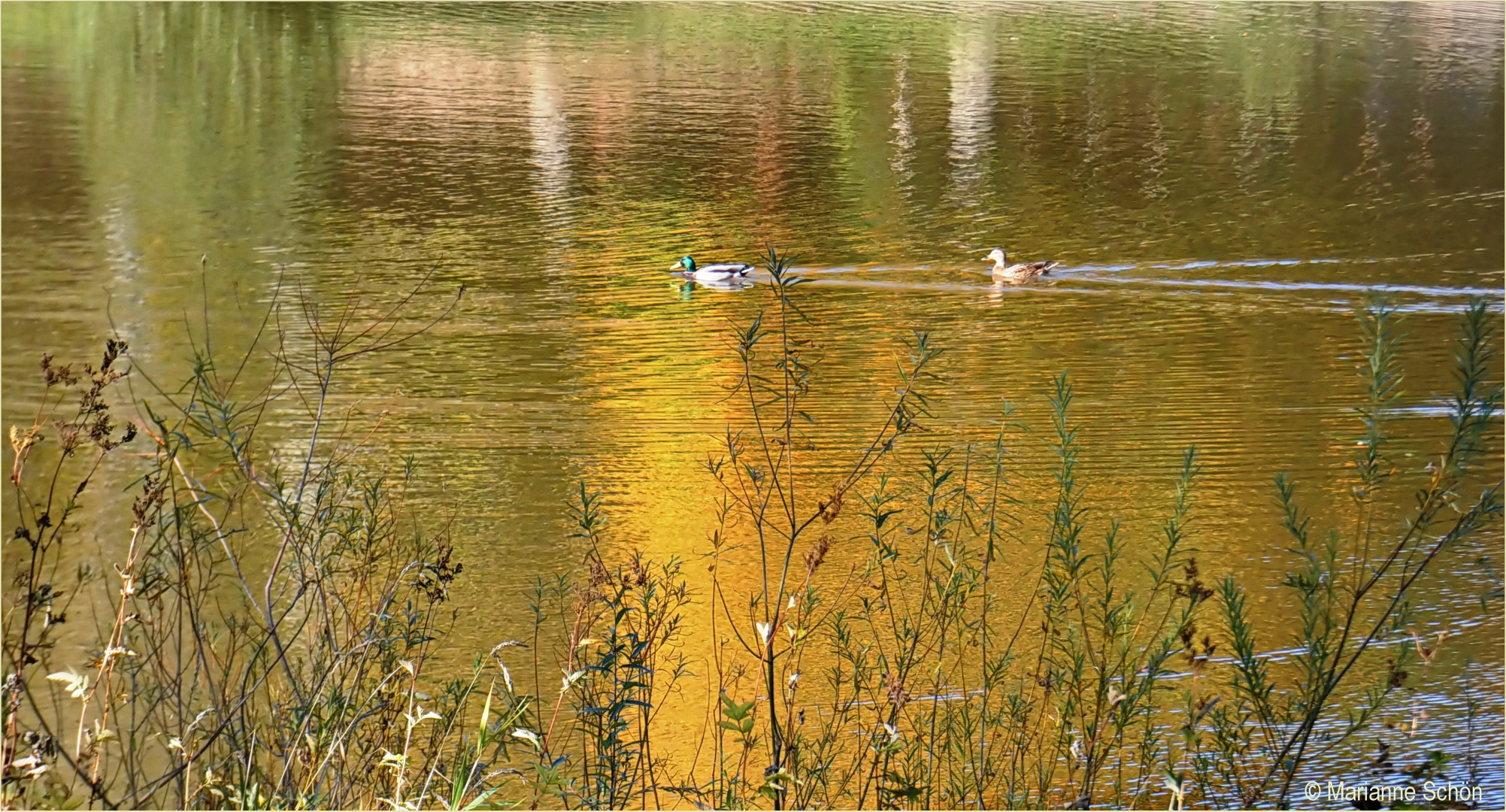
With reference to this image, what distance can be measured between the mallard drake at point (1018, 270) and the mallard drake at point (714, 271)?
2.72 metres

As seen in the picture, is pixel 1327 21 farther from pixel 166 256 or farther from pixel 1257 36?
pixel 166 256

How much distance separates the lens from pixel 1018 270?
51.3 ft

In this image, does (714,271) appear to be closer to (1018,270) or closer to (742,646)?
(1018,270)

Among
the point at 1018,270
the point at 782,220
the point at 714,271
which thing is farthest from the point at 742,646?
the point at 782,220

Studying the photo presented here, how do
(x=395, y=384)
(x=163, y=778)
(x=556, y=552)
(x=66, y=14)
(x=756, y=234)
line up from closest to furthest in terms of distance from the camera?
(x=163, y=778), (x=556, y=552), (x=395, y=384), (x=756, y=234), (x=66, y=14)

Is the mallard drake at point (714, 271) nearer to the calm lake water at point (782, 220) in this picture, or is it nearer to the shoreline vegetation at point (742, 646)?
the calm lake water at point (782, 220)

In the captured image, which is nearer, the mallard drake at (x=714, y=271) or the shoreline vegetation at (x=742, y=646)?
the shoreline vegetation at (x=742, y=646)

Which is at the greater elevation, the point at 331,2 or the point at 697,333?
the point at 331,2

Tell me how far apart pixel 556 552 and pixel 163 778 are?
16.5 feet

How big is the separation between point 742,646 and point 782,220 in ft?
43.4

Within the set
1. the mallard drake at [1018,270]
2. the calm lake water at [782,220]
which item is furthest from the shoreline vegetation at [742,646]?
the mallard drake at [1018,270]

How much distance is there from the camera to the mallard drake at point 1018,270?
51.2 feet

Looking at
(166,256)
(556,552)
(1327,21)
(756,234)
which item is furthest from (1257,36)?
(556,552)

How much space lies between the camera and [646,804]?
196 inches
